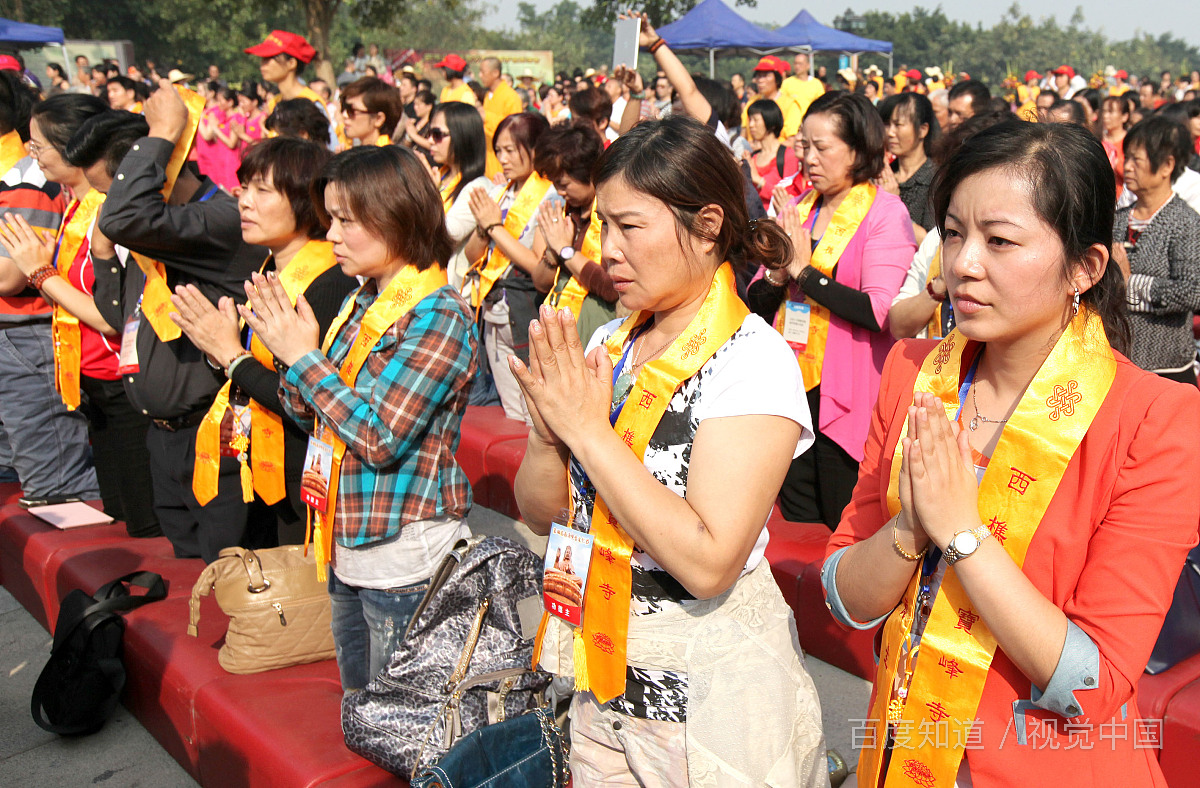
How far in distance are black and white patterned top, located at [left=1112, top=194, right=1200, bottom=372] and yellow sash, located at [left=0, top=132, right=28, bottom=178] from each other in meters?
5.48

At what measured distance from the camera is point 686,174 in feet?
5.34

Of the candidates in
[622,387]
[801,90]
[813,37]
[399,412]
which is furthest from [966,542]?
[813,37]

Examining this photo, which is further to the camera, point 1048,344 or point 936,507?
point 1048,344

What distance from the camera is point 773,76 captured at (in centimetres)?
1138

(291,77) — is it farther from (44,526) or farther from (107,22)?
(107,22)

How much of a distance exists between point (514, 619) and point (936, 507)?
54.8 inches

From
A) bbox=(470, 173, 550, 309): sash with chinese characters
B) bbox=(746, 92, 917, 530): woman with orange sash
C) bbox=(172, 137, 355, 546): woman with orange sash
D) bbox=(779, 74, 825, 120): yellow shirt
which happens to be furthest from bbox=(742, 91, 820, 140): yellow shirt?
bbox=(172, 137, 355, 546): woman with orange sash

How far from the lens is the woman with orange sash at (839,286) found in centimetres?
327

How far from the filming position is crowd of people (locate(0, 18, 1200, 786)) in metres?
1.30

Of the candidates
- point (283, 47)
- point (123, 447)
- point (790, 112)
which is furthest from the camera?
point (790, 112)

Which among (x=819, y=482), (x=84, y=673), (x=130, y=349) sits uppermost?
(x=130, y=349)

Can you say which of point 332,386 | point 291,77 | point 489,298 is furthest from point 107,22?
point 332,386

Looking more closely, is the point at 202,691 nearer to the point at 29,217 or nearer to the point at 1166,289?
the point at 29,217

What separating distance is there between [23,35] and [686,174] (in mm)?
23828
